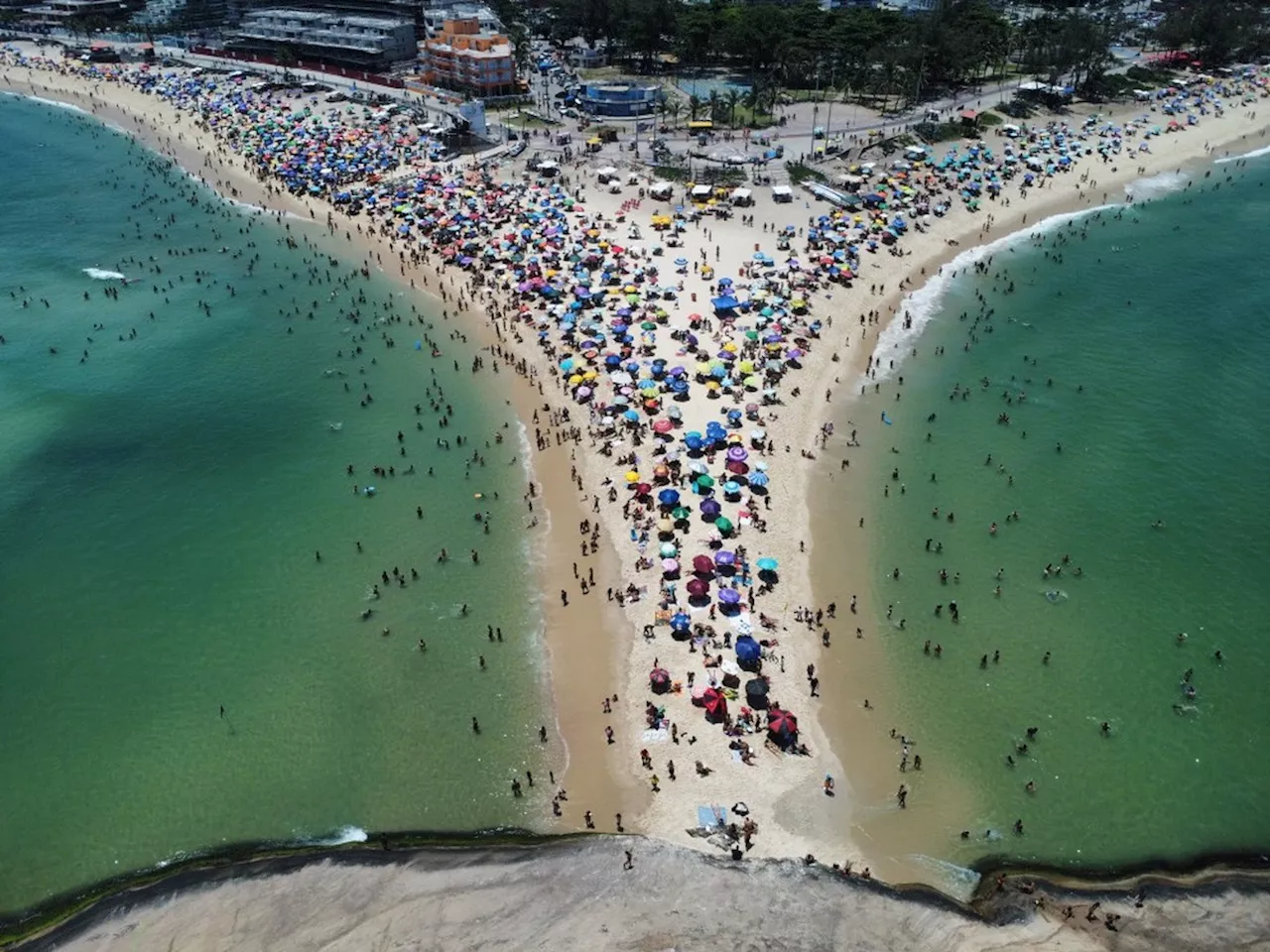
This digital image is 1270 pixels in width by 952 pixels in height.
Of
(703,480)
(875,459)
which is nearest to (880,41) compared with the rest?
(875,459)

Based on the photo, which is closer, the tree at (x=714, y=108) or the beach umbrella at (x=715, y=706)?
the beach umbrella at (x=715, y=706)

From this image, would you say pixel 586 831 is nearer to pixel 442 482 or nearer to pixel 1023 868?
pixel 1023 868

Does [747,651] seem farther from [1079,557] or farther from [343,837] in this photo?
[1079,557]

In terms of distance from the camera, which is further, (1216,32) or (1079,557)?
(1216,32)

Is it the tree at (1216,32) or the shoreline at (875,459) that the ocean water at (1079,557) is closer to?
the shoreline at (875,459)

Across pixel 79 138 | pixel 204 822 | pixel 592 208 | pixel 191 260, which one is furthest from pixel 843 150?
pixel 79 138

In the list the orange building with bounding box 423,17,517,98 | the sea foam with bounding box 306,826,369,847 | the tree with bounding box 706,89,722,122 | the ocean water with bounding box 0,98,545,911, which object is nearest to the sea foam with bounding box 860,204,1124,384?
the ocean water with bounding box 0,98,545,911

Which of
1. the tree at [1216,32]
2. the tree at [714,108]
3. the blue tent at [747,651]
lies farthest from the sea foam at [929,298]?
the tree at [1216,32]
